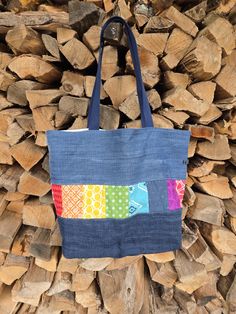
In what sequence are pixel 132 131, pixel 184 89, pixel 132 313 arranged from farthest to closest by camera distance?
pixel 132 313 → pixel 184 89 → pixel 132 131

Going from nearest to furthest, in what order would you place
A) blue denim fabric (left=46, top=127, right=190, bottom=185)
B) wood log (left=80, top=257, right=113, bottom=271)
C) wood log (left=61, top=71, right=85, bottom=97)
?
blue denim fabric (left=46, top=127, right=190, bottom=185) → wood log (left=61, top=71, right=85, bottom=97) → wood log (left=80, top=257, right=113, bottom=271)

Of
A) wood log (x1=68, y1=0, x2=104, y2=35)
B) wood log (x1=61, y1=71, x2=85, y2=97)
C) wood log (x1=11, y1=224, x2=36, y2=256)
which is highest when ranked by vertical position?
wood log (x1=68, y1=0, x2=104, y2=35)

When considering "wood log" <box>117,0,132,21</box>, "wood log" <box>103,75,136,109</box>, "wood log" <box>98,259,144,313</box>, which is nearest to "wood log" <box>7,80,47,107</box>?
"wood log" <box>103,75,136,109</box>

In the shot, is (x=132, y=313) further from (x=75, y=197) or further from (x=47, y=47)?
(x=47, y=47)

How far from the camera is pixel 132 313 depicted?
3.32 ft

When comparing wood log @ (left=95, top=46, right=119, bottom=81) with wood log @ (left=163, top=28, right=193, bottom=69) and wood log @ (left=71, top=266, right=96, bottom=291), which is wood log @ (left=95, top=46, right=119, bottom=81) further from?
wood log @ (left=71, top=266, right=96, bottom=291)

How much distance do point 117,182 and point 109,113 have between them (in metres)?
0.21

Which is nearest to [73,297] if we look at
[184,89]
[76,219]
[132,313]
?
[132,313]

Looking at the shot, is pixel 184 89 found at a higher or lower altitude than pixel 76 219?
higher

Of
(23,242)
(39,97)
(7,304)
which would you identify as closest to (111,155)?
(39,97)

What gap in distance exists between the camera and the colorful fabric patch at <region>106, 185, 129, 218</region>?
28.5 inches

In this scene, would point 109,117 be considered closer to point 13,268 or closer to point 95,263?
point 95,263

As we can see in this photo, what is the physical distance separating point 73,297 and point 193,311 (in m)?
0.46

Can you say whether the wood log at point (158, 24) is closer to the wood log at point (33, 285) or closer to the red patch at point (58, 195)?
the red patch at point (58, 195)
